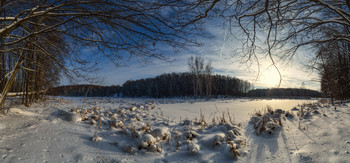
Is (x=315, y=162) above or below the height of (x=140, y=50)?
below

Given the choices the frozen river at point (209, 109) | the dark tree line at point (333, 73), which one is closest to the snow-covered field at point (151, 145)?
the frozen river at point (209, 109)

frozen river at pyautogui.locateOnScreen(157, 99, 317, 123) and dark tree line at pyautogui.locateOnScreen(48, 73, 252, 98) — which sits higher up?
dark tree line at pyautogui.locateOnScreen(48, 73, 252, 98)

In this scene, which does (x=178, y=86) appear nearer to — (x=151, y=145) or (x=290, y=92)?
(x=290, y=92)

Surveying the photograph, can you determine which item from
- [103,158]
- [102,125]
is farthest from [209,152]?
[102,125]

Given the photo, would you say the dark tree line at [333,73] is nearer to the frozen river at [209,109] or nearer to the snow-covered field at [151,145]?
the frozen river at [209,109]

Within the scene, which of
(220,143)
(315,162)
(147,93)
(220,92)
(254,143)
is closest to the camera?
(315,162)

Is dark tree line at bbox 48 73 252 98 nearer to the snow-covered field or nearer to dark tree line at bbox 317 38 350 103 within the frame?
dark tree line at bbox 317 38 350 103

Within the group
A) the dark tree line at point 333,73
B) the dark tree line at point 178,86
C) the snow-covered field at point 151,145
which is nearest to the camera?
the snow-covered field at point 151,145

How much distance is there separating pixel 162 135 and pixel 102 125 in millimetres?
1415

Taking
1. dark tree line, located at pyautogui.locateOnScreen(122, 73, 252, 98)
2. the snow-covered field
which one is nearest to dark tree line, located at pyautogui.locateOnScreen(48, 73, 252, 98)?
dark tree line, located at pyautogui.locateOnScreen(122, 73, 252, 98)

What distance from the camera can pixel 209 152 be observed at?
2.14 meters

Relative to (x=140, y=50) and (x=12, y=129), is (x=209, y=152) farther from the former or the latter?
(x=12, y=129)

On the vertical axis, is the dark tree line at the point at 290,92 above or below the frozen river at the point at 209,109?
above

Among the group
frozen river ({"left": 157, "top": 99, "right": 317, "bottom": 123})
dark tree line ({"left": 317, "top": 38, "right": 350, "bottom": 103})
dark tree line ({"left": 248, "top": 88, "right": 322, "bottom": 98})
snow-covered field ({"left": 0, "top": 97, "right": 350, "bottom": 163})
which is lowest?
frozen river ({"left": 157, "top": 99, "right": 317, "bottom": 123})
